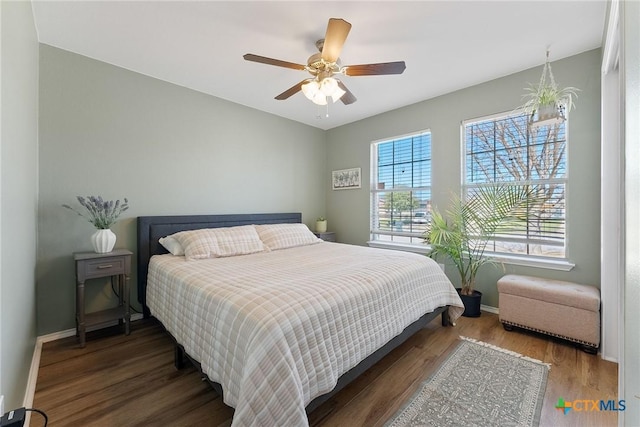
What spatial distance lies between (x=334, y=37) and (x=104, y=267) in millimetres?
2766

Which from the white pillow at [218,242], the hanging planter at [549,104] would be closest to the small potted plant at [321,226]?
the white pillow at [218,242]

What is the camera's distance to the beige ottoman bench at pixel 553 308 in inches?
85.2

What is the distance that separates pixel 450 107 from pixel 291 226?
103 inches

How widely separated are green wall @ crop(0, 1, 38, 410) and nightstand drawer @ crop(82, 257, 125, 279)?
1.24 ft

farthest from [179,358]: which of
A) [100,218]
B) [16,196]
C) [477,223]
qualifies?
[477,223]

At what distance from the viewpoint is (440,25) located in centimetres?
214

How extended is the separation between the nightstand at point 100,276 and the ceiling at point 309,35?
195 centimetres

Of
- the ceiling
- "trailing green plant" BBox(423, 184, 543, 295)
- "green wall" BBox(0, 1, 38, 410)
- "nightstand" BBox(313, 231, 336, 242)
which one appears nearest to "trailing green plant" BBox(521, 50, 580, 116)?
the ceiling

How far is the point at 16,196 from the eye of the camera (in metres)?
1.47

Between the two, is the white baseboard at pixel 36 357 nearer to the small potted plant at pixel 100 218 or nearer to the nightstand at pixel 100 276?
the nightstand at pixel 100 276

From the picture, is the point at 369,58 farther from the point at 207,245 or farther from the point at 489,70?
the point at 207,245

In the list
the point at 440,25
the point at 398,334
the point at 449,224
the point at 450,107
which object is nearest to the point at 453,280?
the point at 449,224

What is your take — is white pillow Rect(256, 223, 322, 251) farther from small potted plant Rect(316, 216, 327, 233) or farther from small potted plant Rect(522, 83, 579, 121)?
small potted plant Rect(522, 83, 579, 121)

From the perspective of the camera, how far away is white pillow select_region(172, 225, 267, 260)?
263cm
